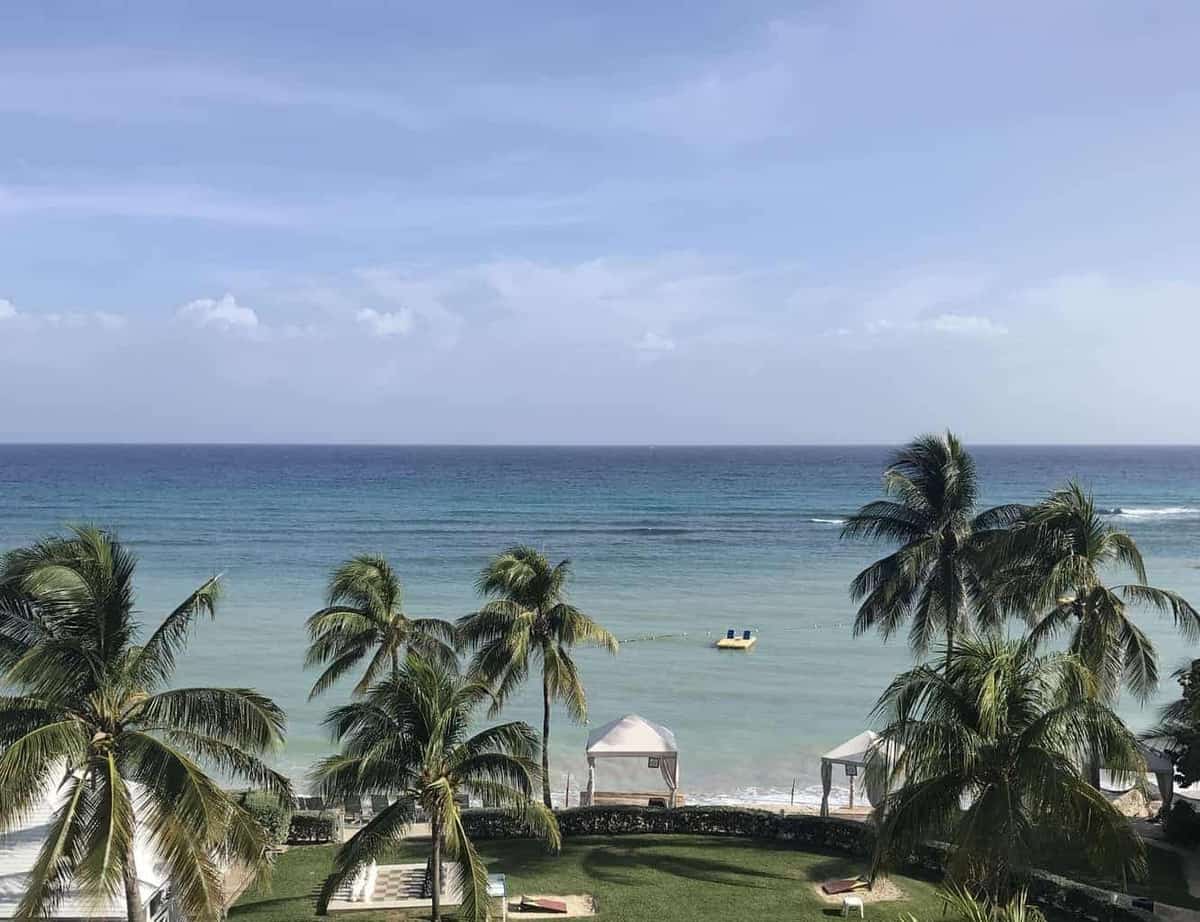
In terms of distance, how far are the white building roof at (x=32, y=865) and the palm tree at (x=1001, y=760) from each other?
10225 mm

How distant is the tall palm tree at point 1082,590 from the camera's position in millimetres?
18094

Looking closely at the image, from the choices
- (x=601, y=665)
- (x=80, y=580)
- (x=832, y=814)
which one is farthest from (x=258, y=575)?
(x=80, y=580)

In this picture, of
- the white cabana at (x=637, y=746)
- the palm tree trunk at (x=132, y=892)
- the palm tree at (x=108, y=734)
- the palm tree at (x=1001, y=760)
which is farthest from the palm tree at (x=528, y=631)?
the palm tree trunk at (x=132, y=892)

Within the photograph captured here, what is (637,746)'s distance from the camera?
834 inches

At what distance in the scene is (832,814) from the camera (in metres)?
21.0

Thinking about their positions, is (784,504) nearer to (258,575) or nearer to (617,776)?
(258,575)

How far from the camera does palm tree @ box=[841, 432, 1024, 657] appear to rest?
21.2 m

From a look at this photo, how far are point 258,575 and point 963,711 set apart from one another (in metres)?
48.0

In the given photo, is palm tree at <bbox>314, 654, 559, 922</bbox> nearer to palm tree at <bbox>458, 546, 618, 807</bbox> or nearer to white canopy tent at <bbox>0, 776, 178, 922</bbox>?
white canopy tent at <bbox>0, 776, 178, 922</bbox>

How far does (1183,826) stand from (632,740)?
10458 mm

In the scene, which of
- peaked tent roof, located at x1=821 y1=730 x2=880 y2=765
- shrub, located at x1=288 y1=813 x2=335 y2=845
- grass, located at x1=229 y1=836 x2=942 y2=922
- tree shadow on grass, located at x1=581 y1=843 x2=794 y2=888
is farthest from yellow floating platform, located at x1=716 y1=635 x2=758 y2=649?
shrub, located at x1=288 y1=813 x2=335 y2=845

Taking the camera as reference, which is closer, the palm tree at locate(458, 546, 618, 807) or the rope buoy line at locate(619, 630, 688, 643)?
the palm tree at locate(458, 546, 618, 807)

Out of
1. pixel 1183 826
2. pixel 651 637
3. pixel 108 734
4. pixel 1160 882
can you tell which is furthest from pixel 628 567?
pixel 108 734

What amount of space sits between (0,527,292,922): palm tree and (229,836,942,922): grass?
15.6 feet
